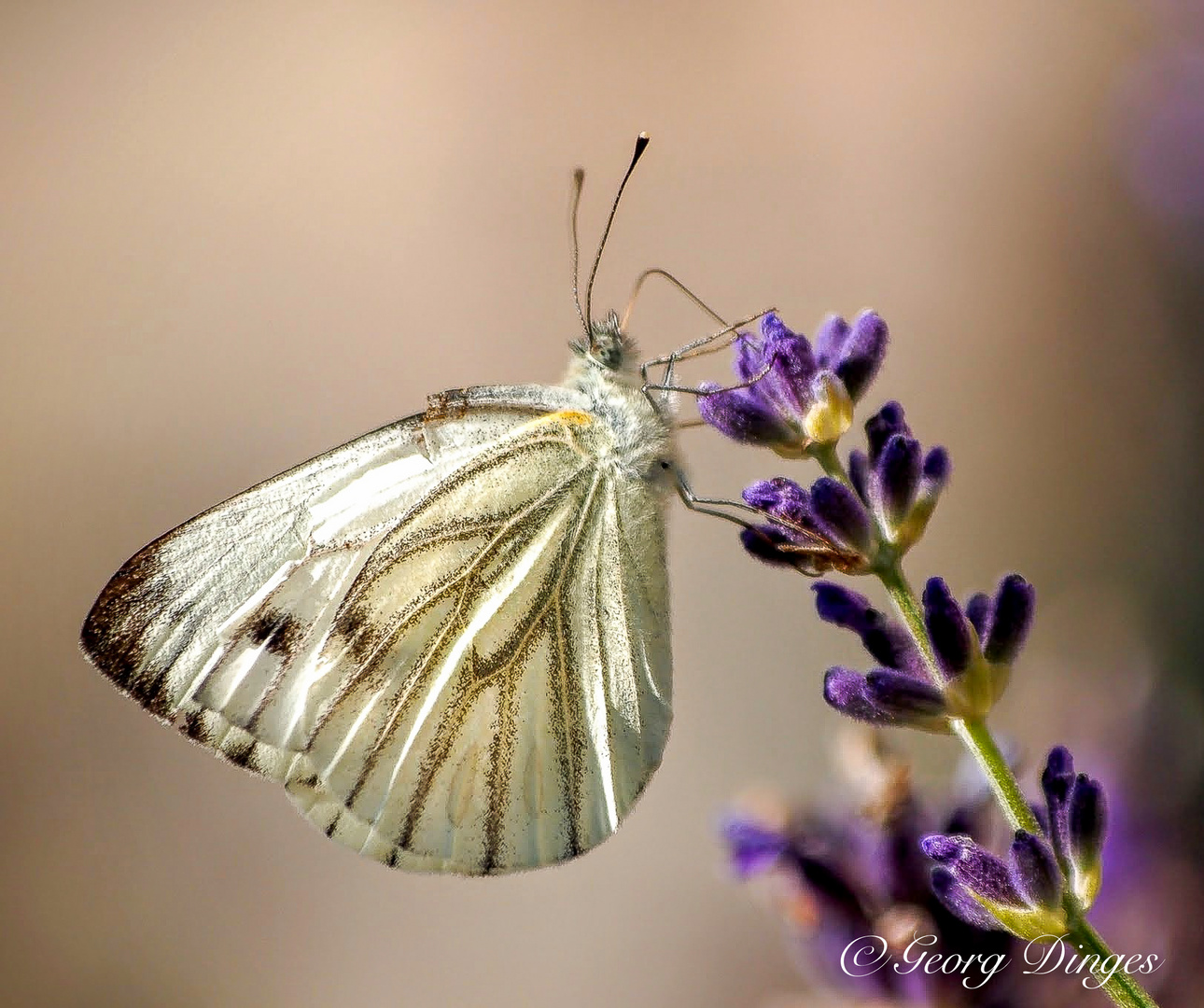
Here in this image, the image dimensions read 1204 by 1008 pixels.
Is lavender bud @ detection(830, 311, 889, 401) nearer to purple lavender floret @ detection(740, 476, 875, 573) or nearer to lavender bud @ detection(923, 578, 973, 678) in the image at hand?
purple lavender floret @ detection(740, 476, 875, 573)

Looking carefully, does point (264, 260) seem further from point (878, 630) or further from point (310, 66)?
point (878, 630)

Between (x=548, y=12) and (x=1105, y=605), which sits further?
(x=548, y=12)

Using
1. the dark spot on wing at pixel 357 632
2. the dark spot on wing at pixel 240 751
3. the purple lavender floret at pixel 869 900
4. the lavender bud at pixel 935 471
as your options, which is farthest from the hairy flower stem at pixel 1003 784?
the dark spot on wing at pixel 240 751

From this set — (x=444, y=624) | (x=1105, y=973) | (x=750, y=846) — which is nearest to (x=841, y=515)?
(x=1105, y=973)

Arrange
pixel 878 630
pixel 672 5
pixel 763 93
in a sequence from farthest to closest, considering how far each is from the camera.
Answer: pixel 672 5, pixel 763 93, pixel 878 630

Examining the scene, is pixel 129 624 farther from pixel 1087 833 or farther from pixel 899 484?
pixel 1087 833

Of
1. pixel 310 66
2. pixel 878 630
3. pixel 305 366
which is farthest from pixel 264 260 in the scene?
pixel 878 630

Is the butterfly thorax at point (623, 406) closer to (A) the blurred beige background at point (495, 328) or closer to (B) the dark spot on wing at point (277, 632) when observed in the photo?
(B) the dark spot on wing at point (277, 632)

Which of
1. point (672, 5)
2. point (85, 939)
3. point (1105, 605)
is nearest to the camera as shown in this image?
point (1105, 605)

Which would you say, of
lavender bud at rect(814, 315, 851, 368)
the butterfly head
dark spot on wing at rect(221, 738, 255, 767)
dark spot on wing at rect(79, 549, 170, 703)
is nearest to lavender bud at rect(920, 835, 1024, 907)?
lavender bud at rect(814, 315, 851, 368)
